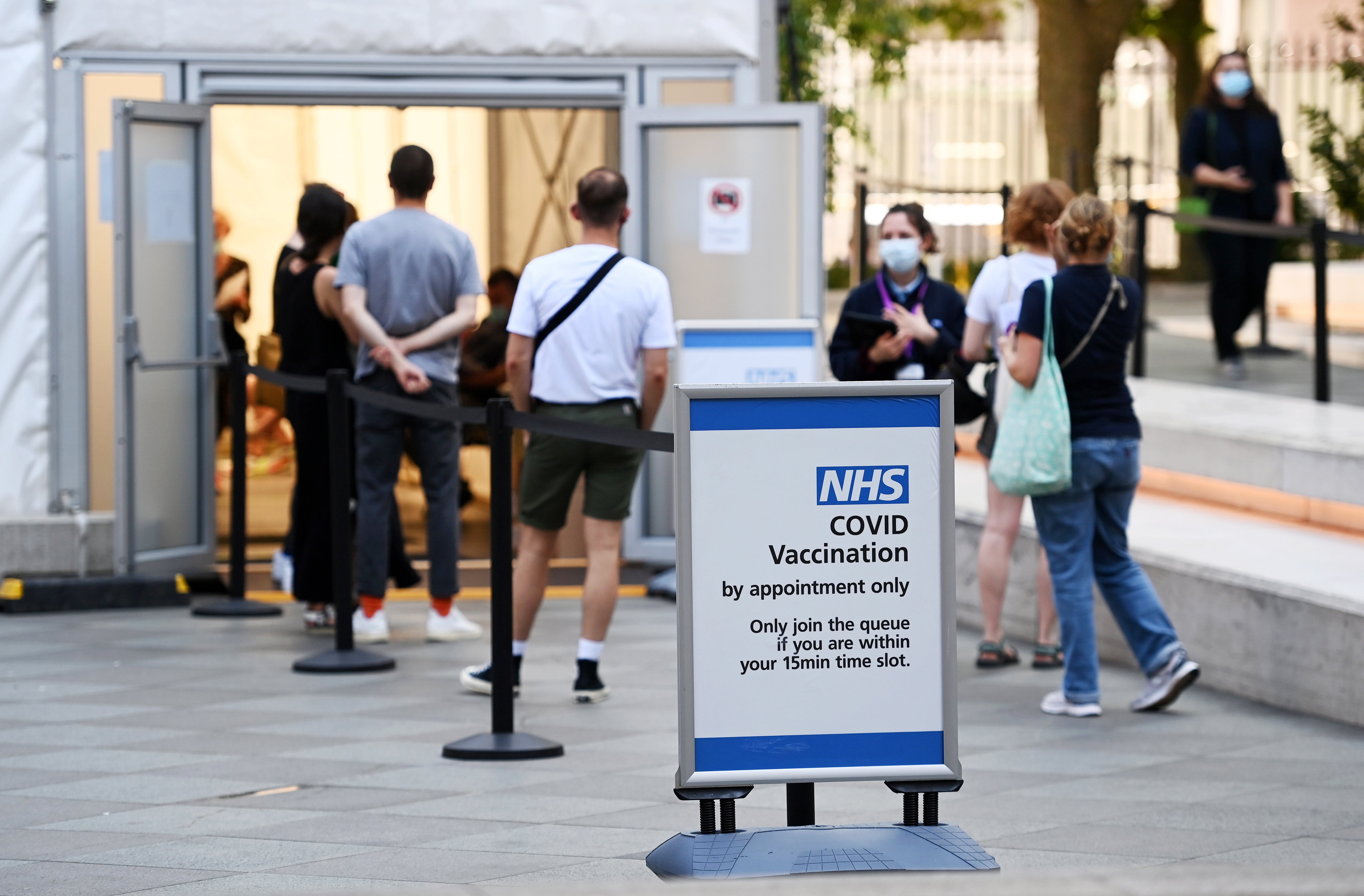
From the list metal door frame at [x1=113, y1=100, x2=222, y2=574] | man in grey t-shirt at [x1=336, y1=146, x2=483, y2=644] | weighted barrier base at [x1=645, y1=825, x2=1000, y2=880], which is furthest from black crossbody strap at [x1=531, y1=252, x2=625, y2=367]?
metal door frame at [x1=113, y1=100, x2=222, y2=574]

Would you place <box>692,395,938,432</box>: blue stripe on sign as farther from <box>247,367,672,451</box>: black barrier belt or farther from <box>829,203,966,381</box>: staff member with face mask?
<box>829,203,966,381</box>: staff member with face mask

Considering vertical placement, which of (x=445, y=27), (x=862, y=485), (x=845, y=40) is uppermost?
(x=845, y=40)

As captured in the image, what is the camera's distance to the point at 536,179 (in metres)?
13.8

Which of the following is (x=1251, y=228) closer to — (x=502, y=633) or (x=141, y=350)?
(x=141, y=350)

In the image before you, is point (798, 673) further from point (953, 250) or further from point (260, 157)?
point (953, 250)

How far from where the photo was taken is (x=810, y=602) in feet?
13.9

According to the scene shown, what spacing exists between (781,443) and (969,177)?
18785 mm

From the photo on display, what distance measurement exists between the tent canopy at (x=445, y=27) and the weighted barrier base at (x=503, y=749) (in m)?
4.42

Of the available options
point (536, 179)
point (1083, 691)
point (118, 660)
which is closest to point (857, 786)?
Answer: point (1083, 691)

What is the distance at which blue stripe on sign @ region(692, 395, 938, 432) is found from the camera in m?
4.23

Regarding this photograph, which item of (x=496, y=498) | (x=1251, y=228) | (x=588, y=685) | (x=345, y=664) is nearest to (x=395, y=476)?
(x=345, y=664)

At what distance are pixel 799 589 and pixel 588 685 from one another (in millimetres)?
2673

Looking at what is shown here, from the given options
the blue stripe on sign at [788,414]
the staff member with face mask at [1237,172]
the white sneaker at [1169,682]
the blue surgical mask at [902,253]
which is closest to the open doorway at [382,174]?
the staff member with face mask at [1237,172]

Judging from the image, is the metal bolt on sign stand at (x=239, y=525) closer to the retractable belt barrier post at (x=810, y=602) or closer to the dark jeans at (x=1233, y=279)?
the retractable belt barrier post at (x=810, y=602)
